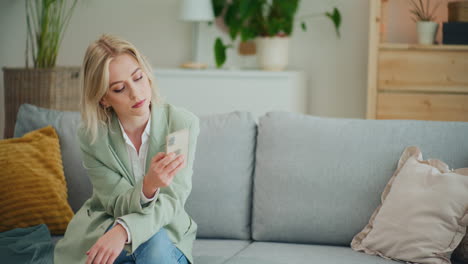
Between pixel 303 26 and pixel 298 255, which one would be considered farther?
pixel 303 26

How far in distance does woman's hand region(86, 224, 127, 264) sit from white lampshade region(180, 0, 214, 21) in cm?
254

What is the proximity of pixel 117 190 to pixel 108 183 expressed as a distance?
41 mm

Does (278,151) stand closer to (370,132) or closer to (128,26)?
(370,132)

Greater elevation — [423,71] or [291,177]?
[423,71]

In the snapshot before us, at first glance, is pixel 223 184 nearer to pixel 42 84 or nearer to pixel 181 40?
pixel 42 84

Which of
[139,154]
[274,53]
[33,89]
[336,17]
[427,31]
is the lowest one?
[139,154]

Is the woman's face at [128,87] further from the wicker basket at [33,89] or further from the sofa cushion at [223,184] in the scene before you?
the wicker basket at [33,89]

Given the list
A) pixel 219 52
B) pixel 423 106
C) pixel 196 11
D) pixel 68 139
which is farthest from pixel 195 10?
pixel 68 139

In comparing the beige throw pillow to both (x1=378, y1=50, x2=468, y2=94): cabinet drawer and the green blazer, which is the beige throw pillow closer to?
the green blazer

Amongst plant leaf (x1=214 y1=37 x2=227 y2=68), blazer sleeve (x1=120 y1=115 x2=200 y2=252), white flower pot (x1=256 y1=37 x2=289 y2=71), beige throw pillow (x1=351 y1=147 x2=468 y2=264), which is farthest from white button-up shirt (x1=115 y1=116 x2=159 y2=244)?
plant leaf (x1=214 y1=37 x2=227 y2=68)

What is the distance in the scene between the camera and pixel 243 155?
2188 millimetres

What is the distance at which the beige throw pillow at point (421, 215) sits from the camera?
1.78 metres

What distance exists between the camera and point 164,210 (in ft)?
5.61

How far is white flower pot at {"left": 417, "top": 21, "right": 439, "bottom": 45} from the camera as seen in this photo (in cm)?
347
